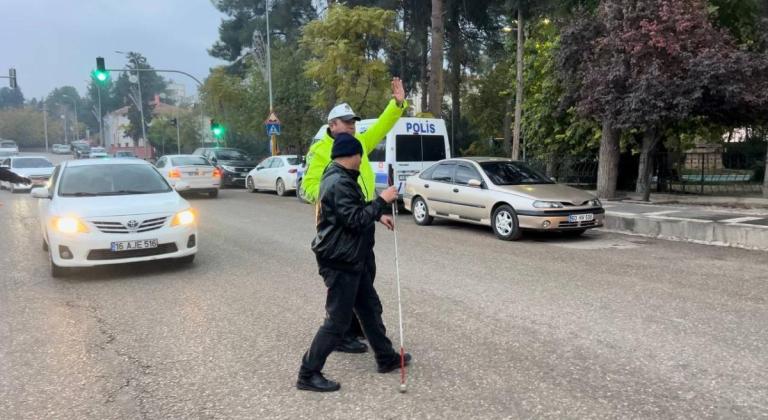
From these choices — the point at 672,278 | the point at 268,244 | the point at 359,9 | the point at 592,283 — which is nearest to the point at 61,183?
the point at 268,244

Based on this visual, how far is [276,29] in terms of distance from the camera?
3672cm

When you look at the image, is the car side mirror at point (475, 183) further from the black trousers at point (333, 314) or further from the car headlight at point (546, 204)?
the black trousers at point (333, 314)

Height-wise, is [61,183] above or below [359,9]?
below

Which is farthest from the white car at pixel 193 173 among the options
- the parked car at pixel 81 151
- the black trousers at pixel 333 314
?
the parked car at pixel 81 151

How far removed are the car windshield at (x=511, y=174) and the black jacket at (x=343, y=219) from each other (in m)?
7.34

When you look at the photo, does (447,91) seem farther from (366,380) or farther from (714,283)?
(366,380)

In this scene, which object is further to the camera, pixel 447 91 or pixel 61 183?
pixel 447 91

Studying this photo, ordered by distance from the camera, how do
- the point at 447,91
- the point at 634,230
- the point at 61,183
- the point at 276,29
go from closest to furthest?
the point at 61,183, the point at 634,230, the point at 447,91, the point at 276,29

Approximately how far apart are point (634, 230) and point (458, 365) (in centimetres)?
821

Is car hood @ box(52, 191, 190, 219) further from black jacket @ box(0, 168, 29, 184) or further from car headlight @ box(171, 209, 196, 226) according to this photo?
black jacket @ box(0, 168, 29, 184)

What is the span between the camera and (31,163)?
2452 centimetres

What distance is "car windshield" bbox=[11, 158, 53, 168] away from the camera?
24281 mm

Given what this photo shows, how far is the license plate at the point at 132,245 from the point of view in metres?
7.05

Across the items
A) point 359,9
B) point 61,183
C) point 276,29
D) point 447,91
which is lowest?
point 61,183
